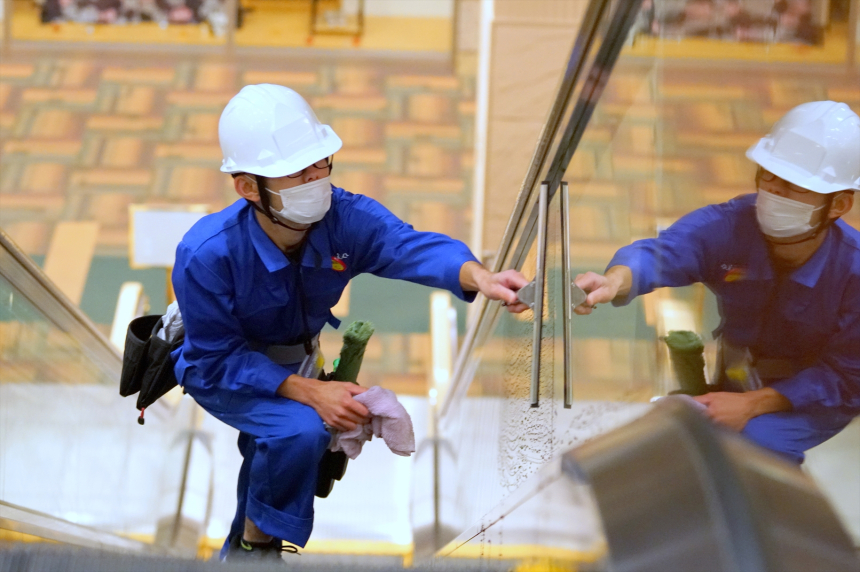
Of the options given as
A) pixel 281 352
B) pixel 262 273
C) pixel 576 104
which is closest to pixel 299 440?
pixel 281 352

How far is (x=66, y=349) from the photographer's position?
374 centimetres

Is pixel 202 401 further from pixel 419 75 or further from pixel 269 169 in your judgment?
pixel 419 75

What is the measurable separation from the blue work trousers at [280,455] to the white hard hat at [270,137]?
0.58 metres

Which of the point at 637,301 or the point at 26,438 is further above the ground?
the point at 637,301

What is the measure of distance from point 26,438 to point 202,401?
1.13 m

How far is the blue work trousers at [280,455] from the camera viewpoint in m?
2.36

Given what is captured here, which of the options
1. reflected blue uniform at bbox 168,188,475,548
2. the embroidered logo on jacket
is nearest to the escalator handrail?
reflected blue uniform at bbox 168,188,475,548

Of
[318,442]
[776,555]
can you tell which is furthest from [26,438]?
[776,555]

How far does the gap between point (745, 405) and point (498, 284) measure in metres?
0.67

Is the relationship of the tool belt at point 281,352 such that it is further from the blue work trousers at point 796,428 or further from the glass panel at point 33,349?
the blue work trousers at point 796,428

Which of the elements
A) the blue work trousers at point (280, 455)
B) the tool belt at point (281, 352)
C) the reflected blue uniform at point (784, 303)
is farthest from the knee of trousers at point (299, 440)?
the reflected blue uniform at point (784, 303)

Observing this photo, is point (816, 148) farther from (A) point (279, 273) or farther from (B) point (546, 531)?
(A) point (279, 273)

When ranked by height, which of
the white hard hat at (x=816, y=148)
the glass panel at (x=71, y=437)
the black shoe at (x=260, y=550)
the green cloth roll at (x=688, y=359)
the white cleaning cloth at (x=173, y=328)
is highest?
the white hard hat at (x=816, y=148)

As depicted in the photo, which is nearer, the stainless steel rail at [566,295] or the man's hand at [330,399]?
the stainless steel rail at [566,295]
